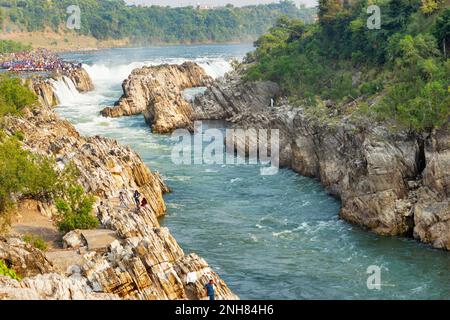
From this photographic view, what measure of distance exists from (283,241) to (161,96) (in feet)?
145

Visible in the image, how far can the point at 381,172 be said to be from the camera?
45281mm

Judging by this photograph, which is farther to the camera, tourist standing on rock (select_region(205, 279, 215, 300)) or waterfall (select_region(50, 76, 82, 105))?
waterfall (select_region(50, 76, 82, 105))

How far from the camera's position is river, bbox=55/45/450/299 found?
36.5 meters

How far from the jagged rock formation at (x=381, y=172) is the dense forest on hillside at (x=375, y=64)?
5.89 feet

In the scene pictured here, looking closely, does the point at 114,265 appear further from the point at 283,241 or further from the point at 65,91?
the point at 65,91

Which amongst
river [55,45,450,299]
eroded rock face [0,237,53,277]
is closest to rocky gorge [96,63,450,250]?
river [55,45,450,299]

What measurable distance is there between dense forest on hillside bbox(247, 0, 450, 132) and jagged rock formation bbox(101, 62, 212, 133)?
10402 mm

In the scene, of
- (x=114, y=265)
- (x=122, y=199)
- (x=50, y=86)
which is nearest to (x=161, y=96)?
(x=50, y=86)

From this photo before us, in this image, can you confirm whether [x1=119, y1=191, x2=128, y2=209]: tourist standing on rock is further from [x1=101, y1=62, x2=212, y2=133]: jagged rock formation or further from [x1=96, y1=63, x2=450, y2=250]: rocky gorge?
[x1=101, y1=62, x2=212, y2=133]: jagged rock formation

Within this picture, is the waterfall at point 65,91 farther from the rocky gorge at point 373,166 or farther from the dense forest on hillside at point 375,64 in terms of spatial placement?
the rocky gorge at point 373,166
